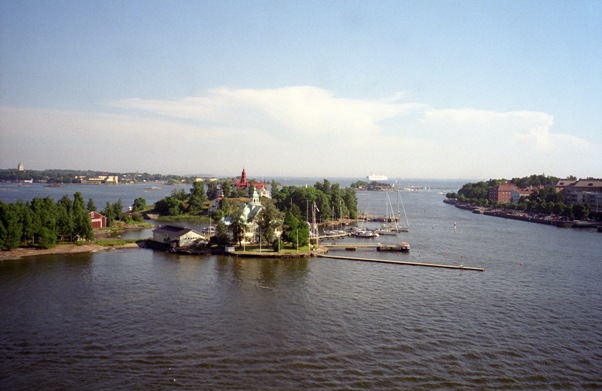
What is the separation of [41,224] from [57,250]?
10.5 ft

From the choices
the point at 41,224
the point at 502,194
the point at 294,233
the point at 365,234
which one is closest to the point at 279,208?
the point at 365,234

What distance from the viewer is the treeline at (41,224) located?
3859 centimetres

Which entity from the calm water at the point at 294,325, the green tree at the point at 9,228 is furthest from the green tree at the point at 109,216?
the calm water at the point at 294,325

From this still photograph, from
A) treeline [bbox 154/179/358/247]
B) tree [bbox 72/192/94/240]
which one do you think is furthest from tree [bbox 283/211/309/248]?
tree [bbox 72/192/94/240]

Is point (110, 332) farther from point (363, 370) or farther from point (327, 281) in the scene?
point (327, 281)

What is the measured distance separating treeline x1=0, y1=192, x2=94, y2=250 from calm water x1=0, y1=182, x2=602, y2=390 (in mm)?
3467

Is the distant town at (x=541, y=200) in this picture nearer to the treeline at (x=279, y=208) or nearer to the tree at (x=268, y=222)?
the treeline at (x=279, y=208)

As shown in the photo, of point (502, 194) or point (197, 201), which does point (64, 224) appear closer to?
point (197, 201)

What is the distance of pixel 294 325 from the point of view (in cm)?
2266

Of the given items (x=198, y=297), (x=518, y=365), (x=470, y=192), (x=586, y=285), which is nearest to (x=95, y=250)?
(x=198, y=297)

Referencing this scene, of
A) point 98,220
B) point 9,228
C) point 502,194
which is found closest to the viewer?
point 9,228

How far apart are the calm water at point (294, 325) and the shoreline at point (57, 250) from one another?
5.30ft

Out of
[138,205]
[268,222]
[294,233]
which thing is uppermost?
[268,222]

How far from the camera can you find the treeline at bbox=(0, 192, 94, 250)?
3859cm
